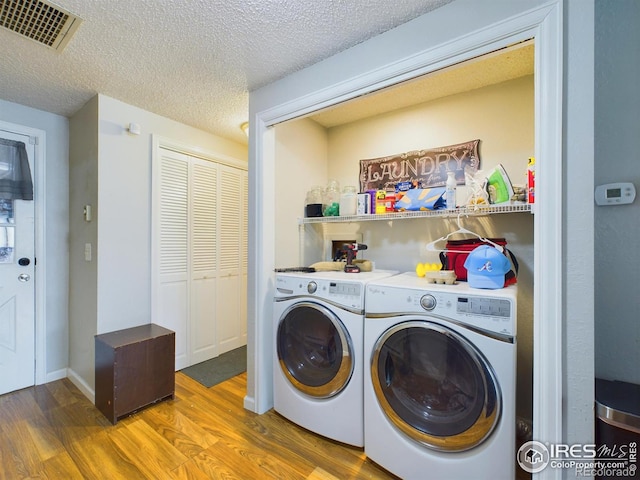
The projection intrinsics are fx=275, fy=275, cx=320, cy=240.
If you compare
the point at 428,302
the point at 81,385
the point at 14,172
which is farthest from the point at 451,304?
the point at 14,172

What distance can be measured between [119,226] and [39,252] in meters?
0.84

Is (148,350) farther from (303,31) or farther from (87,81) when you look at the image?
(303,31)

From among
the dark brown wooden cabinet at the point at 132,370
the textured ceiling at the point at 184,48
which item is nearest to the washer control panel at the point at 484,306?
the textured ceiling at the point at 184,48

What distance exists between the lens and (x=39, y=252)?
2320 millimetres

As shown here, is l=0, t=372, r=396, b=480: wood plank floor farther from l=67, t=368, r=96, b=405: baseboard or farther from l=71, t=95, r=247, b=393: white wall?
l=71, t=95, r=247, b=393: white wall

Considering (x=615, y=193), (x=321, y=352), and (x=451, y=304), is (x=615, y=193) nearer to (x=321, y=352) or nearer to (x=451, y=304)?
(x=451, y=304)

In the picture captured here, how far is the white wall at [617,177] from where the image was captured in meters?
1.14

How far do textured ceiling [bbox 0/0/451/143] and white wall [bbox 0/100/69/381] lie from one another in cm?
23

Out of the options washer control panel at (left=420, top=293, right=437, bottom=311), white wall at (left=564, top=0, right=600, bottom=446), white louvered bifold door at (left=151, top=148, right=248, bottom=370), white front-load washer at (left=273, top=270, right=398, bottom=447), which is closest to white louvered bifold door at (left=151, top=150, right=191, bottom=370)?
white louvered bifold door at (left=151, top=148, right=248, bottom=370)

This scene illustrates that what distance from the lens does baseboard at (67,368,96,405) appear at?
208cm

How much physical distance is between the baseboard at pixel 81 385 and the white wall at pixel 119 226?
0.02 metres

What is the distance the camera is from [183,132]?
2.60 meters

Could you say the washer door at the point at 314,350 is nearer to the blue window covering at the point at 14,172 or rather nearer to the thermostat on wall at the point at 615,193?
the thermostat on wall at the point at 615,193

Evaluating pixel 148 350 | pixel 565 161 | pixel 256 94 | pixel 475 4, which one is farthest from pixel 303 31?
pixel 148 350
